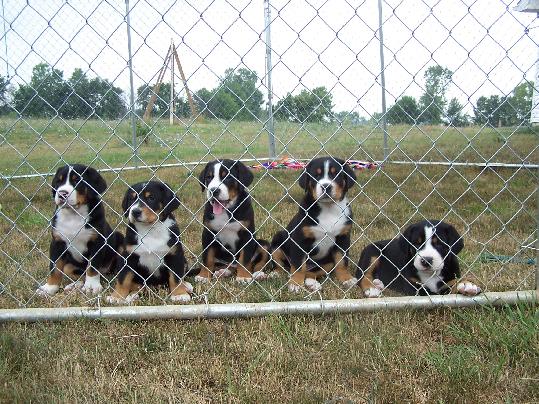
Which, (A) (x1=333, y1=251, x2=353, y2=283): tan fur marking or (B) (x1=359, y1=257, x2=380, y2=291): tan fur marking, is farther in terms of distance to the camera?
(A) (x1=333, y1=251, x2=353, y2=283): tan fur marking

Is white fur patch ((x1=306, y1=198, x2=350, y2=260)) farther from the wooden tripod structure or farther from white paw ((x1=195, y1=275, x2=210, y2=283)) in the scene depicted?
the wooden tripod structure

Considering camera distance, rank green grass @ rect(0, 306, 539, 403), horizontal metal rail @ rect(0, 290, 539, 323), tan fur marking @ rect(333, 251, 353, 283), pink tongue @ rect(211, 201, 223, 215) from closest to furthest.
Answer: green grass @ rect(0, 306, 539, 403)
horizontal metal rail @ rect(0, 290, 539, 323)
tan fur marking @ rect(333, 251, 353, 283)
pink tongue @ rect(211, 201, 223, 215)

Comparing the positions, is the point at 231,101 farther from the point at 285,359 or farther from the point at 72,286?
the point at 285,359

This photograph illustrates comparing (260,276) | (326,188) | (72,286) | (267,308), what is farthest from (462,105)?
(72,286)

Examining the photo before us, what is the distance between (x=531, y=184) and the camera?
765 cm

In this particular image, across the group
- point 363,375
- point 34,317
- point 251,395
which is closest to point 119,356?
point 34,317

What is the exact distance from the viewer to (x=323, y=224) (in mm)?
3980

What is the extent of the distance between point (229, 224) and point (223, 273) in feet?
1.25

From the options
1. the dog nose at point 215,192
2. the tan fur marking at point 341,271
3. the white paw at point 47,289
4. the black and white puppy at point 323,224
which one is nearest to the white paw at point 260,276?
the black and white puppy at point 323,224

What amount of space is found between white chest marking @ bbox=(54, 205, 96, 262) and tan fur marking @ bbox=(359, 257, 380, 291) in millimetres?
1888

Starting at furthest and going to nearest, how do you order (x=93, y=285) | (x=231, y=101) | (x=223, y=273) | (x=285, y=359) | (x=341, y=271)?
(x=231, y=101) → (x=223, y=273) → (x=341, y=271) → (x=93, y=285) → (x=285, y=359)

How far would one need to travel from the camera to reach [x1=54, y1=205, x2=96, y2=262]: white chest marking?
388 cm

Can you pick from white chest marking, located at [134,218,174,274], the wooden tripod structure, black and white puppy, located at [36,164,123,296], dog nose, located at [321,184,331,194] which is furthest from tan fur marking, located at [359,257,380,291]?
black and white puppy, located at [36,164,123,296]

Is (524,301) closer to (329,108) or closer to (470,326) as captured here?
(470,326)
